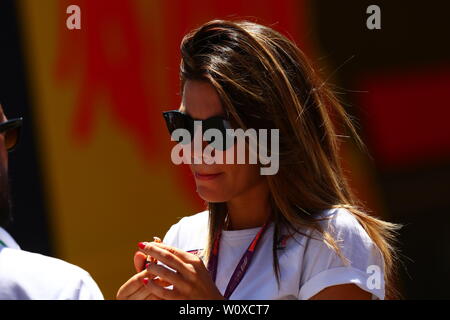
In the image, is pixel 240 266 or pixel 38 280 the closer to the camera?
pixel 38 280

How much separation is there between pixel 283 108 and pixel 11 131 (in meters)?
0.76

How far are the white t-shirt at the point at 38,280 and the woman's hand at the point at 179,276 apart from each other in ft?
0.87

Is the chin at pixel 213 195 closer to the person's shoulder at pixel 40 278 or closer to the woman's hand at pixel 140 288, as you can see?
the woman's hand at pixel 140 288

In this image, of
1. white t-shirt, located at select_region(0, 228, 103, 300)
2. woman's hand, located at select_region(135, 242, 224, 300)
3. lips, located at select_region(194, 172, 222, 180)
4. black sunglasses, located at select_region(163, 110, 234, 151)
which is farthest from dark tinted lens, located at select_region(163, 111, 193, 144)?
white t-shirt, located at select_region(0, 228, 103, 300)

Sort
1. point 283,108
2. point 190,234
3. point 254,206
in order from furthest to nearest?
point 190,234 < point 254,206 < point 283,108

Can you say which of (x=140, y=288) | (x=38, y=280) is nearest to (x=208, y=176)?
(x=140, y=288)

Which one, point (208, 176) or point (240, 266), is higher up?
point (208, 176)

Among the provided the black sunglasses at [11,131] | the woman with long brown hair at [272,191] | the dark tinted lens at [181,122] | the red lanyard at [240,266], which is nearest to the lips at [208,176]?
the woman with long brown hair at [272,191]

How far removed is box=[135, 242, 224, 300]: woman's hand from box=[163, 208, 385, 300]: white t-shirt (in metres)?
0.15

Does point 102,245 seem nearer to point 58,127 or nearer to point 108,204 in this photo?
point 108,204

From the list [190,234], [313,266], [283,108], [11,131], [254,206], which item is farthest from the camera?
[190,234]

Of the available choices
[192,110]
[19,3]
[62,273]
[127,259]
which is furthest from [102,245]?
[62,273]

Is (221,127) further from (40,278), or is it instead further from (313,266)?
(40,278)

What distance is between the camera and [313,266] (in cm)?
193
